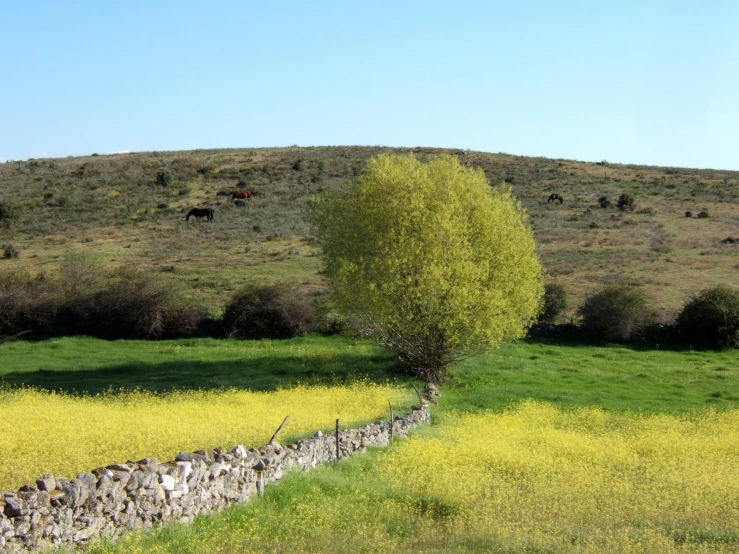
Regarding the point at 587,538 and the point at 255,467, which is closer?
the point at 587,538

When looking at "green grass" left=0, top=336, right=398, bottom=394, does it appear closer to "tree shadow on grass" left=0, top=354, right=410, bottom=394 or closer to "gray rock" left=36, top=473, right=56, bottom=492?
"tree shadow on grass" left=0, top=354, right=410, bottom=394

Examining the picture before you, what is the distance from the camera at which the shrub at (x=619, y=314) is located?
40.3m

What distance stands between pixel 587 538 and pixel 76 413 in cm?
1455

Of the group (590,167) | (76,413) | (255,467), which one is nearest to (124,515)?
(255,467)

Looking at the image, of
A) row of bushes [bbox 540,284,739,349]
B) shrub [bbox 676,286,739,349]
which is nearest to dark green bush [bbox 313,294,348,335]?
row of bushes [bbox 540,284,739,349]

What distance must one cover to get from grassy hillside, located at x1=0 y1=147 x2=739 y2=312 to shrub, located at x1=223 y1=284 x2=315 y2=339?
4439mm

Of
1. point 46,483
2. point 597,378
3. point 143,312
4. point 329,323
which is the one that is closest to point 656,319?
point 597,378

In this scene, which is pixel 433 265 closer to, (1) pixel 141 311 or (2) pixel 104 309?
(1) pixel 141 311

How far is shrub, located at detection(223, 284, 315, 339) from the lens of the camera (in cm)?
4069

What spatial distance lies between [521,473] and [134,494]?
32.6 feet

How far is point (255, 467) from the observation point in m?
14.8

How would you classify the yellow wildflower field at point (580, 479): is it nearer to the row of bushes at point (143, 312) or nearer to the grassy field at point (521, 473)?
the grassy field at point (521, 473)

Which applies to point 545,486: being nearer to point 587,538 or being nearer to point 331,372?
point 587,538

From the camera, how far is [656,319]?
4184 cm
